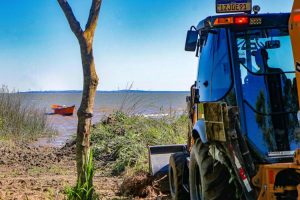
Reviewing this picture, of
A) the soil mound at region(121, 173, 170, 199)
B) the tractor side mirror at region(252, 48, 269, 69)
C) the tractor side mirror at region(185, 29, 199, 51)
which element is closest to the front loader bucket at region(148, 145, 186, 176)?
the soil mound at region(121, 173, 170, 199)

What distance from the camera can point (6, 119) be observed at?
765 inches

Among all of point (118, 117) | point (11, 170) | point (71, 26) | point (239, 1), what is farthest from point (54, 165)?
point (239, 1)

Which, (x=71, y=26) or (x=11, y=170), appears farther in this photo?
(x=11, y=170)

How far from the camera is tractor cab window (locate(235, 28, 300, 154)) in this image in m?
4.41

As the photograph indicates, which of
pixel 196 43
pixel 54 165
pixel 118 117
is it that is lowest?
pixel 54 165

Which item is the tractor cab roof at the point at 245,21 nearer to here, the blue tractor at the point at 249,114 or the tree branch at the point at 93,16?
the blue tractor at the point at 249,114

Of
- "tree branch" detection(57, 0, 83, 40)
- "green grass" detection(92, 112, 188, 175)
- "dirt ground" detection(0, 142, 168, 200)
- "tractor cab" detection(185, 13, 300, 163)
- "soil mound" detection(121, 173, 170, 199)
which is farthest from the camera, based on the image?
"green grass" detection(92, 112, 188, 175)

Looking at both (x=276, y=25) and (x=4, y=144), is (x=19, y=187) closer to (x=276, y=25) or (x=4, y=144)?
(x=276, y=25)

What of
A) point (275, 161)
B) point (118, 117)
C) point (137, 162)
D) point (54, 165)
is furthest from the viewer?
point (118, 117)

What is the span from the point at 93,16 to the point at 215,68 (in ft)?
7.10

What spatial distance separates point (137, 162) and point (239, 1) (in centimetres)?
685

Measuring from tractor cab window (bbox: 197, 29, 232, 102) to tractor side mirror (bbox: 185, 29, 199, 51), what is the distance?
0.34m

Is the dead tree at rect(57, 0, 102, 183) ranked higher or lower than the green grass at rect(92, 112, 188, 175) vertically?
higher

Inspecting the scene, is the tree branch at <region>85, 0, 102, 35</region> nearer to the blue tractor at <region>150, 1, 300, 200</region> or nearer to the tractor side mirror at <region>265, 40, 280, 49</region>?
the blue tractor at <region>150, 1, 300, 200</region>
